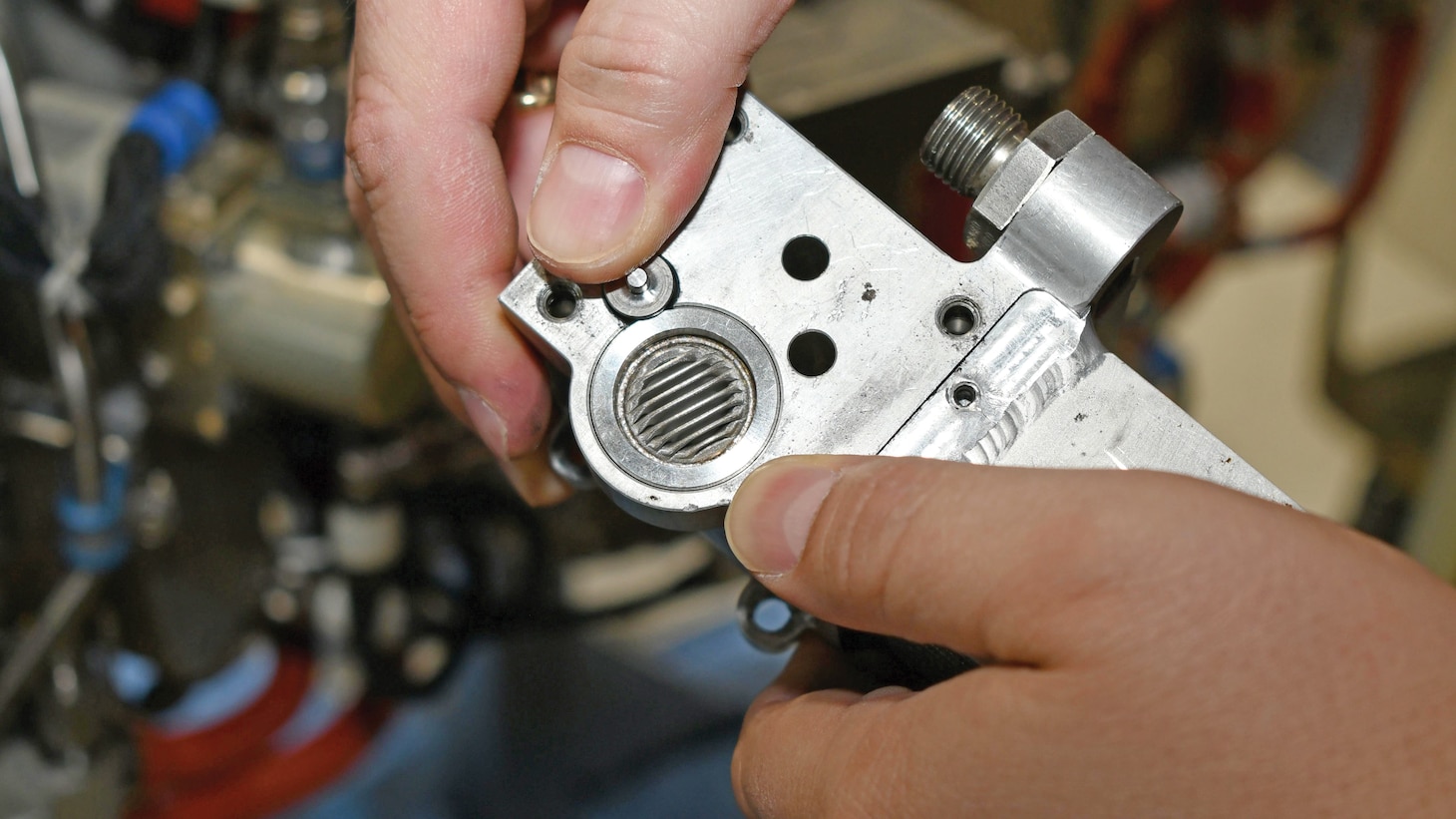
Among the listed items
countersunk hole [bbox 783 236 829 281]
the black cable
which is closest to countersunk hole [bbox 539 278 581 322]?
countersunk hole [bbox 783 236 829 281]

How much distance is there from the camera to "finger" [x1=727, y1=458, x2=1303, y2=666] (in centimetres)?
38

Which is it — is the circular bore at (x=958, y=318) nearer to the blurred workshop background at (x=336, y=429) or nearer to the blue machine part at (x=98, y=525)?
the blurred workshop background at (x=336, y=429)

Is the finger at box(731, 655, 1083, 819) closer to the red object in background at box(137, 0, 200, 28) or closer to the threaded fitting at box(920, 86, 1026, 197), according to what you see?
the threaded fitting at box(920, 86, 1026, 197)

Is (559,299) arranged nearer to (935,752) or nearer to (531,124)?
(531,124)

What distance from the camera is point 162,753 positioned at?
1.04m

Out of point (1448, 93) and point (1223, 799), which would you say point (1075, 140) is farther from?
point (1448, 93)

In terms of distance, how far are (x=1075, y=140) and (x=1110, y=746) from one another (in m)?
0.29

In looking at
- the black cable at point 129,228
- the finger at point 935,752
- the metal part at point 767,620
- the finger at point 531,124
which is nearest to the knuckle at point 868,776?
the finger at point 935,752

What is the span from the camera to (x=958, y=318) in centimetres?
53

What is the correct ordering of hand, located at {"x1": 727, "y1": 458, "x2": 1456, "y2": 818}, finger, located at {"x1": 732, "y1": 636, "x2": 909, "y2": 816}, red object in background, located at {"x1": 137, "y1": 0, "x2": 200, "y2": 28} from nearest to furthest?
hand, located at {"x1": 727, "y1": 458, "x2": 1456, "y2": 818} → finger, located at {"x1": 732, "y1": 636, "x2": 909, "y2": 816} → red object in background, located at {"x1": 137, "y1": 0, "x2": 200, "y2": 28}

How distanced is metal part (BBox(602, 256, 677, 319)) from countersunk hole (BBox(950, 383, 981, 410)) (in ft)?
0.51

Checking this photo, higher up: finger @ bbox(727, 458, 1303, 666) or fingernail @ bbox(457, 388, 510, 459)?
finger @ bbox(727, 458, 1303, 666)

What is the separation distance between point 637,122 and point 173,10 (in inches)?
23.8

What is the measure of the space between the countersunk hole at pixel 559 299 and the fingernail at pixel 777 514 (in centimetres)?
15
